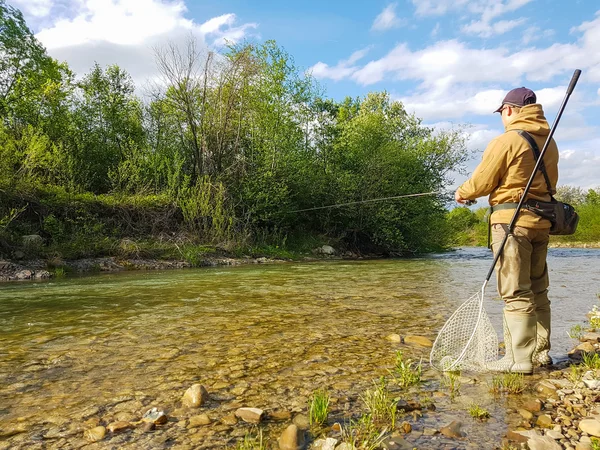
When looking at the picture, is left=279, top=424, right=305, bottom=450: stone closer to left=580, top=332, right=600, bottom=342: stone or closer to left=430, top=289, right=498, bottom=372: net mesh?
left=430, top=289, right=498, bottom=372: net mesh

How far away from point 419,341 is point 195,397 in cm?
276

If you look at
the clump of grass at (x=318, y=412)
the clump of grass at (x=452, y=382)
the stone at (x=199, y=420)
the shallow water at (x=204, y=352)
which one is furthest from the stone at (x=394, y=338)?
the stone at (x=199, y=420)

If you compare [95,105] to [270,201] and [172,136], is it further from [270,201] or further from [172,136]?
[270,201]

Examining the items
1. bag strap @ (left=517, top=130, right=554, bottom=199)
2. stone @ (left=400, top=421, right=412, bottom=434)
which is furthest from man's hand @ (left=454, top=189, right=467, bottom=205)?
stone @ (left=400, top=421, right=412, bottom=434)

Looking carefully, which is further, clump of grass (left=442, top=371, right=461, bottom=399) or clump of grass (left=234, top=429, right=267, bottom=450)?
clump of grass (left=442, top=371, right=461, bottom=399)

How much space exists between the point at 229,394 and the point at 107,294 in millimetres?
6875

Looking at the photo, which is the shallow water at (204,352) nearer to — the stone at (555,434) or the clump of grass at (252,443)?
the clump of grass at (252,443)

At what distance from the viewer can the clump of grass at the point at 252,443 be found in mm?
2483

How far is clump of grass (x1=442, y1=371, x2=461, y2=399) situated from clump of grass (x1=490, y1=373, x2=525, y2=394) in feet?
0.88

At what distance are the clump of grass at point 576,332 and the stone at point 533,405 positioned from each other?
244 centimetres

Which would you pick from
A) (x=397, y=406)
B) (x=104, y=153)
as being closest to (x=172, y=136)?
(x=104, y=153)

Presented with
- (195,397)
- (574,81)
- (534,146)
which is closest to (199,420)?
(195,397)

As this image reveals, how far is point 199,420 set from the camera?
294 cm

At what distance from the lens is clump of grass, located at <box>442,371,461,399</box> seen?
11.1 ft
